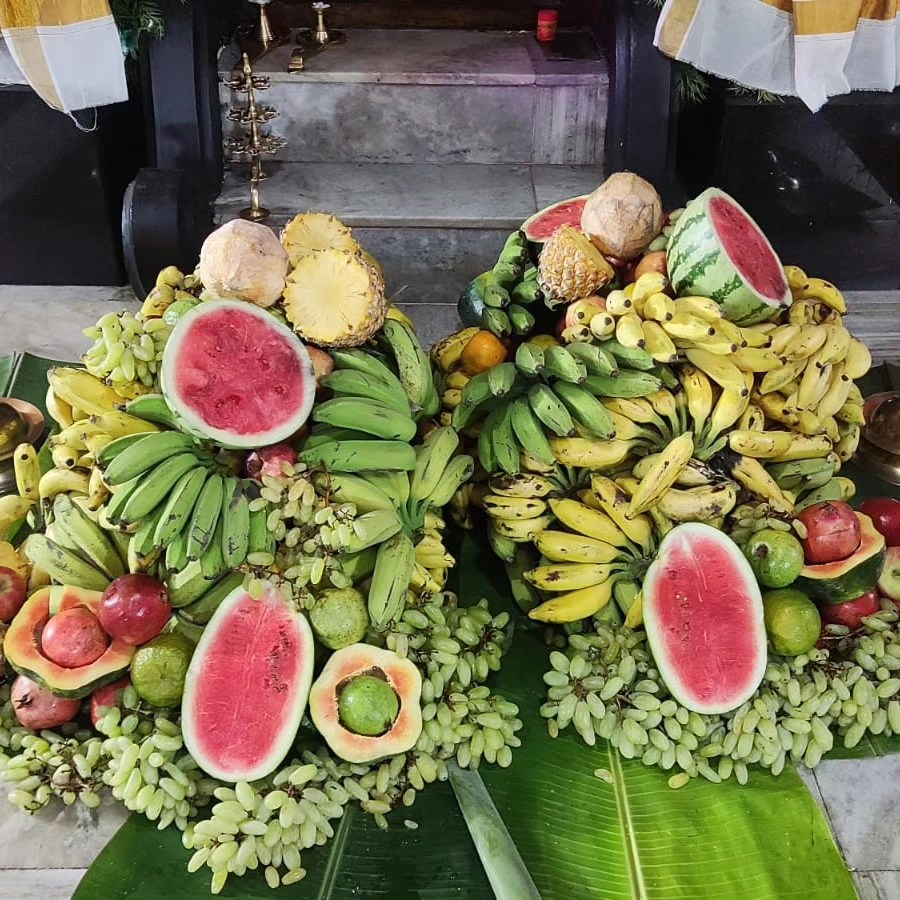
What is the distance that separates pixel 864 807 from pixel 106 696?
1.43m

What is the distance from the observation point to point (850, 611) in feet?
6.23

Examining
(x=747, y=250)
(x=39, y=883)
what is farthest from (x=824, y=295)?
(x=39, y=883)

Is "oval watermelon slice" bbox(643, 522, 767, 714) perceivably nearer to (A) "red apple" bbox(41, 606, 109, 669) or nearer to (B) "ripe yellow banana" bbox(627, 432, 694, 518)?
(B) "ripe yellow banana" bbox(627, 432, 694, 518)

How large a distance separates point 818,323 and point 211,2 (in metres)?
2.73

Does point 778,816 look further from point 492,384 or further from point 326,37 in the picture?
point 326,37

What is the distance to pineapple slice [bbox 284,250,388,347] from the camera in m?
1.76

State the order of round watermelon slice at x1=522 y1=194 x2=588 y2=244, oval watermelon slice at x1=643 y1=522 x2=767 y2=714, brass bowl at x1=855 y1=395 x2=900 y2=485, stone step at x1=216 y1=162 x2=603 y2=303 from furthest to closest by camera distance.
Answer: stone step at x1=216 y1=162 x2=603 y2=303 → brass bowl at x1=855 y1=395 x2=900 y2=485 → round watermelon slice at x1=522 y1=194 x2=588 y2=244 → oval watermelon slice at x1=643 y1=522 x2=767 y2=714

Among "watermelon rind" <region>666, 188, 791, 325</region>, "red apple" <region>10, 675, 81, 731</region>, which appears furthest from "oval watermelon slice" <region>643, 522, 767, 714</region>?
"red apple" <region>10, 675, 81, 731</region>

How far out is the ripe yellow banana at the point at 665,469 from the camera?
179 centimetres

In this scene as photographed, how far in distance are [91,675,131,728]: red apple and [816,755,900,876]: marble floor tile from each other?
134 cm

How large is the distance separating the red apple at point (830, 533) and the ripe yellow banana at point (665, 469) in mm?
293

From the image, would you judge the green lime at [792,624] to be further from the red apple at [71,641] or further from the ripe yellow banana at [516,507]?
the red apple at [71,641]

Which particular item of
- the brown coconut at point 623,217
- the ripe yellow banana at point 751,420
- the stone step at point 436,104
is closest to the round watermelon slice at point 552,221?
the brown coconut at point 623,217

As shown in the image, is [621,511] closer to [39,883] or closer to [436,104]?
[39,883]
